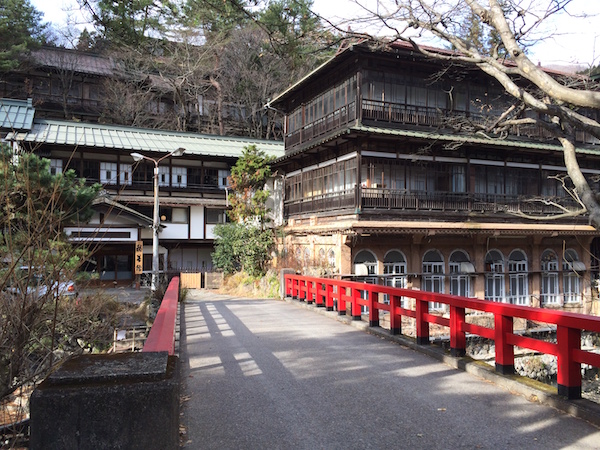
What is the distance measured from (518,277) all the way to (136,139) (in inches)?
952

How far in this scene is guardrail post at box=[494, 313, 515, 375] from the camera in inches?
263

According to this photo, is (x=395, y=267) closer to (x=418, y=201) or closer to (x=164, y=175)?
(x=418, y=201)

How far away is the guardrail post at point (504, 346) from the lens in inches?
263

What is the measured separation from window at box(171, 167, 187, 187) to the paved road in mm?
23272

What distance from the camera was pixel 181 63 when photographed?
39.9 meters

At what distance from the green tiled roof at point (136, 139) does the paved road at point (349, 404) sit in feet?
74.4

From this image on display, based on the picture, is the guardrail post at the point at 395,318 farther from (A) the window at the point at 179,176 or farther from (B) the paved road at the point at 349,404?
(A) the window at the point at 179,176

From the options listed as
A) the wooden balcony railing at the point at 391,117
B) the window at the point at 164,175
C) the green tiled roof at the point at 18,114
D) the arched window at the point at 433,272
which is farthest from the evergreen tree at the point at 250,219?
the green tiled roof at the point at 18,114

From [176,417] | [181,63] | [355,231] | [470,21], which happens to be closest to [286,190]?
[355,231]

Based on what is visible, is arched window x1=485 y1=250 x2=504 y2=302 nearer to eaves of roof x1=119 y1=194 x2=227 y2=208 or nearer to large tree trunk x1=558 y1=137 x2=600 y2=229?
large tree trunk x1=558 y1=137 x2=600 y2=229

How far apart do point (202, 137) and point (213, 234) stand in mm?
7393

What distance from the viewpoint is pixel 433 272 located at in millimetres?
21203

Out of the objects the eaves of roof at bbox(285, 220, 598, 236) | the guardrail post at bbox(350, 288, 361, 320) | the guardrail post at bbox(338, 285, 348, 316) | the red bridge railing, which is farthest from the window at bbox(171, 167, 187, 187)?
the red bridge railing

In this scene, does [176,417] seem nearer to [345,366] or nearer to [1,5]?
[345,366]
